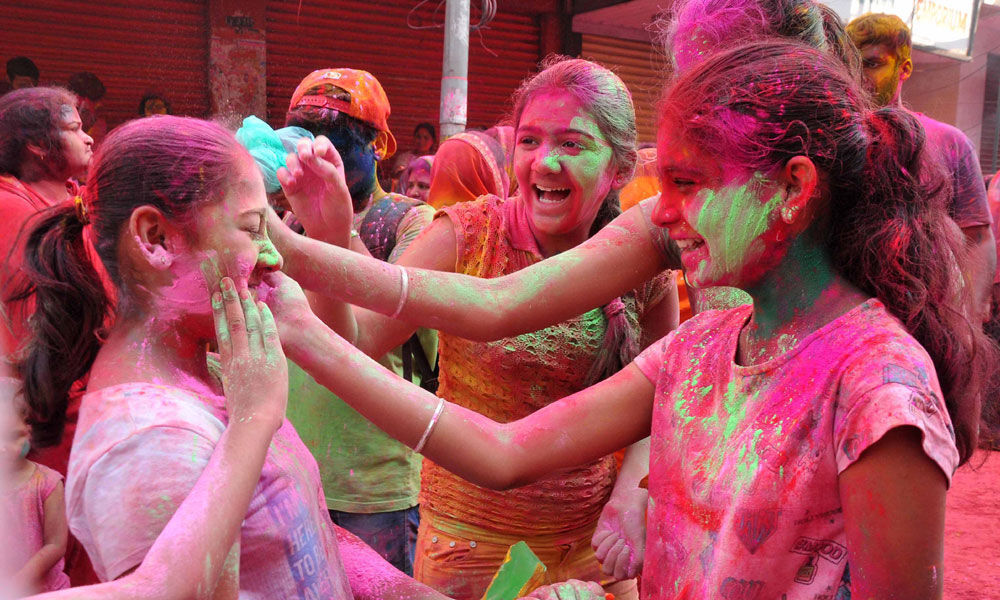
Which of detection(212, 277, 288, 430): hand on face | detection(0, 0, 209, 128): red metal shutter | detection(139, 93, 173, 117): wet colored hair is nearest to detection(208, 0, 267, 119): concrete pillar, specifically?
detection(0, 0, 209, 128): red metal shutter

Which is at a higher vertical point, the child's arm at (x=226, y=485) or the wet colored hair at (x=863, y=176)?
the wet colored hair at (x=863, y=176)

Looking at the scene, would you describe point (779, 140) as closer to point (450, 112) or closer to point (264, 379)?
point (264, 379)

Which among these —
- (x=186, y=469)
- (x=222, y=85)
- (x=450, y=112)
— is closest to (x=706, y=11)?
(x=186, y=469)

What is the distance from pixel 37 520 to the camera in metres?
2.51

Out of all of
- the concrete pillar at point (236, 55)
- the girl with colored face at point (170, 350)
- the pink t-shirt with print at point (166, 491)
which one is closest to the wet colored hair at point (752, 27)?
the girl with colored face at point (170, 350)

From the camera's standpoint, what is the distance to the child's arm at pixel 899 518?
135cm

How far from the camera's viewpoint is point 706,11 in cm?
232

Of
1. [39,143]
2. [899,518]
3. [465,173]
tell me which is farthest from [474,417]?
[39,143]

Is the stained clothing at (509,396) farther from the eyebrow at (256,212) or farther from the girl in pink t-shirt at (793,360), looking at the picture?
the eyebrow at (256,212)

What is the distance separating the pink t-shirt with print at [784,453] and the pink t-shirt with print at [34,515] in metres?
1.60

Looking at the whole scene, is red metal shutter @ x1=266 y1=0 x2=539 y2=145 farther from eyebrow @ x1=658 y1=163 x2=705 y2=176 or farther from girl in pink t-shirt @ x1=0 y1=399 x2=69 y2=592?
eyebrow @ x1=658 y1=163 x2=705 y2=176

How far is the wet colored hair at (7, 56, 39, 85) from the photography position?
7133 millimetres

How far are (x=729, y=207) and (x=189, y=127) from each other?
3.43ft

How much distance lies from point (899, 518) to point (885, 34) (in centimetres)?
320
